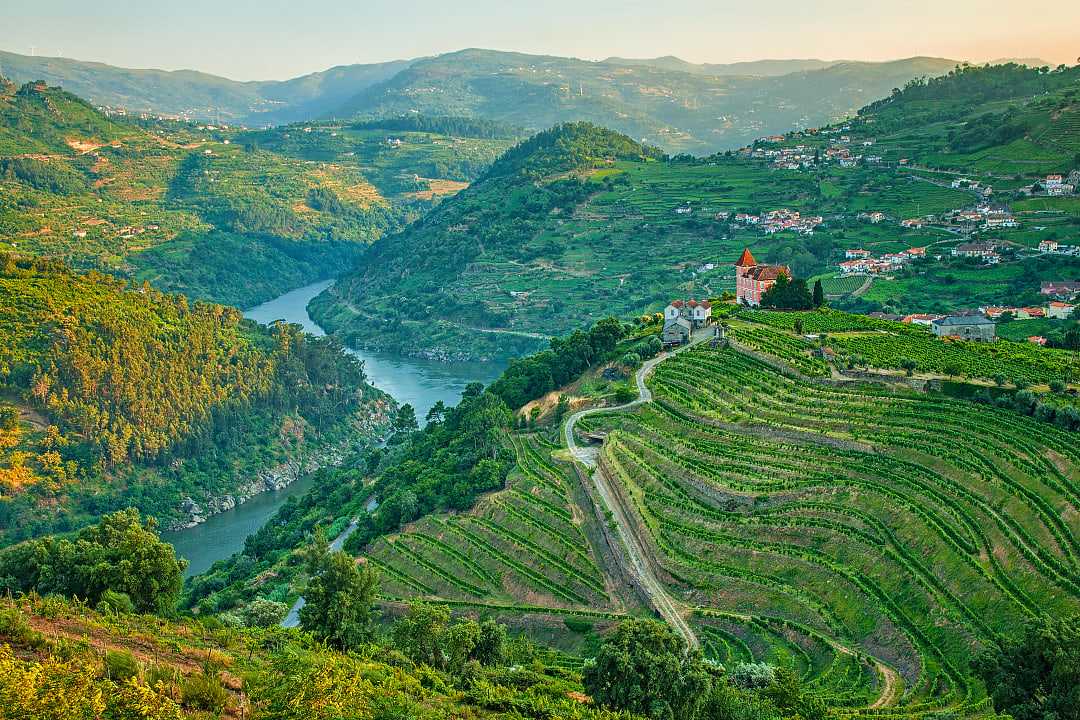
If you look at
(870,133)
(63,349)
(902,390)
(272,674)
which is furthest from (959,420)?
(870,133)

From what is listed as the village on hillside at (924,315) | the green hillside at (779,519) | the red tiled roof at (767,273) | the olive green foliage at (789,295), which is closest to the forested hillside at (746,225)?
the village on hillside at (924,315)

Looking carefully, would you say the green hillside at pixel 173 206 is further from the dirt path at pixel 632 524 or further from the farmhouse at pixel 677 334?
the dirt path at pixel 632 524

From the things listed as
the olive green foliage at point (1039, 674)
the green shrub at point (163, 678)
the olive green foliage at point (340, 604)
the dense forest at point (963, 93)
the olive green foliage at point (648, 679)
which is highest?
the dense forest at point (963, 93)

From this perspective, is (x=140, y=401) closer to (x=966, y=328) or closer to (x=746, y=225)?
(x=966, y=328)

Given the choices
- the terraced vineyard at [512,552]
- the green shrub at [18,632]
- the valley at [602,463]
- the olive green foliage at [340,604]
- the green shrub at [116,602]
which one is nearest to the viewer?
the green shrub at [18,632]

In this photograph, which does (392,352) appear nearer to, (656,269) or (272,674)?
(656,269)

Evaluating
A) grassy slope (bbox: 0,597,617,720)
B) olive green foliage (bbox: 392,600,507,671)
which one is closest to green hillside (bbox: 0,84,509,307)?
grassy slope (bbox: 0,597,617,720)

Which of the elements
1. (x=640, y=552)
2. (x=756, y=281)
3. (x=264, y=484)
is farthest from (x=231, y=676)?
(x=264, y=484)
